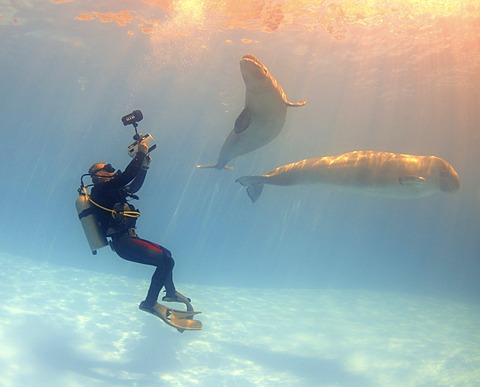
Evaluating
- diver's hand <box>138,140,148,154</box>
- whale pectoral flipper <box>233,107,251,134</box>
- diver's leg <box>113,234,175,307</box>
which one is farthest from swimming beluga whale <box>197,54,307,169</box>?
diver's leg <box>113,234,175,307</box>

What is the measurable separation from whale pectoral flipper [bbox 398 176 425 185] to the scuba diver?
569 centimetres

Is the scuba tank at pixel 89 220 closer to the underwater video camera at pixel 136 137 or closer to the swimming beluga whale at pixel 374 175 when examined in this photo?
the underwater video camera at pixel 136 137

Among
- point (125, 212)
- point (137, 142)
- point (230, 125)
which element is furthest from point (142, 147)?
point (230, 125)

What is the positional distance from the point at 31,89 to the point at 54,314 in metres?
32.7

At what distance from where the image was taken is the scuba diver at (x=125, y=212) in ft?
18.8

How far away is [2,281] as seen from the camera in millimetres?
17062

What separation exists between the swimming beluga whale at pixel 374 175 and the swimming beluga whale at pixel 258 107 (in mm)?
1183

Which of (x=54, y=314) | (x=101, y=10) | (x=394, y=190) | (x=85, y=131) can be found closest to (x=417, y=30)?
(x=394, y=190)

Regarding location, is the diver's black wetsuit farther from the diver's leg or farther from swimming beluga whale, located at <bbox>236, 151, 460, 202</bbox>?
swimming beluga whale, located at <bbox>236, 151, 460, 202</bbox>

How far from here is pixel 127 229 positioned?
6.05 metres

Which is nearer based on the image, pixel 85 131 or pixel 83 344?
pixel 83 344

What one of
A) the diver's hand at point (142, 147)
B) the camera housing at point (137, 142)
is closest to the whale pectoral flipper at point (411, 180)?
the camera housing at point (137, 142)

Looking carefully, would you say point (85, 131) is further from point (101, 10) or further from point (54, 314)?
point (54, 314)

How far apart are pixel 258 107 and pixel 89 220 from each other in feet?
17.3
